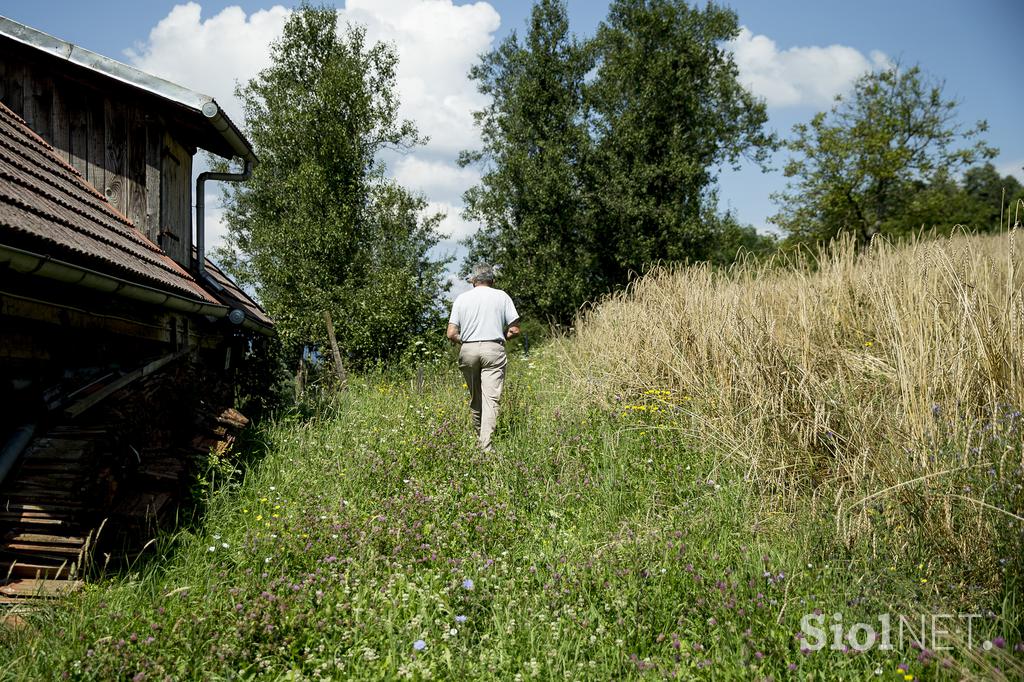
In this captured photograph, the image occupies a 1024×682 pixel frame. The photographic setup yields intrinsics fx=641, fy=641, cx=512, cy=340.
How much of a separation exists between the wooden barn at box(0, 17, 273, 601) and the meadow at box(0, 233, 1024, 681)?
433 millimetres

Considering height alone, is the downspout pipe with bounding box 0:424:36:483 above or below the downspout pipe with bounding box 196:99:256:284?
below

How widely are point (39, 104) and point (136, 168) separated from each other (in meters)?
0.94

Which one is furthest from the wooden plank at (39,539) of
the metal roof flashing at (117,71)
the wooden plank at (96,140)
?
the metal roof flashing at (117,71)

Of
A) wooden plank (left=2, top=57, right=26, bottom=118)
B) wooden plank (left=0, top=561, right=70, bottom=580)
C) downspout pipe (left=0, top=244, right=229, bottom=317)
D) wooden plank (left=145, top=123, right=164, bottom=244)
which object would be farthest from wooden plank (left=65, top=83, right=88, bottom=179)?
wooden plank (left=0, top=561, right=70, bottom=580)

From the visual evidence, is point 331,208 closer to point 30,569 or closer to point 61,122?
point 61,122

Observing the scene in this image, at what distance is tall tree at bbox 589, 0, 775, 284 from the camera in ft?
78.1

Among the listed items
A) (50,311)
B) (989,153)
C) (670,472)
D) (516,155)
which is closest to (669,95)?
(516,155)

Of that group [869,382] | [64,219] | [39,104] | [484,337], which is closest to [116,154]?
[39,104]

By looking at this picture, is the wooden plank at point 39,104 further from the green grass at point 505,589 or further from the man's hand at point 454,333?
the man's hand at point 454,333

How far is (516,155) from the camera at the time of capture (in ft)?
77.9

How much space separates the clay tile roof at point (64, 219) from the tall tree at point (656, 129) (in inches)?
763

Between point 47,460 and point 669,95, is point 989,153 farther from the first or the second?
point 47,460

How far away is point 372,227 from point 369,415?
551 inches

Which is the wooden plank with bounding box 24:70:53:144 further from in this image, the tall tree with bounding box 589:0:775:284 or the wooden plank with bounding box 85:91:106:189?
the tall tree with bounding box 589:0:775:284
